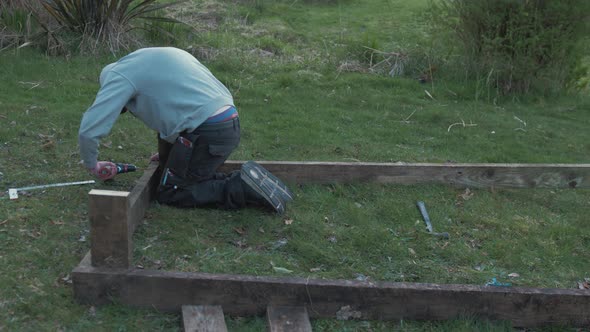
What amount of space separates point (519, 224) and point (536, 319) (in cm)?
149

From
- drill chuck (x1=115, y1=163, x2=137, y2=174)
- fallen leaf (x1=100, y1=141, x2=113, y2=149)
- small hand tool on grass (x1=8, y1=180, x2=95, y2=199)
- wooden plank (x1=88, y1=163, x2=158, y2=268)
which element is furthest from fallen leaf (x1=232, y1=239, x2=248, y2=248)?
fallen leaf (x1=100, y1=141, x2=113, y2=149)

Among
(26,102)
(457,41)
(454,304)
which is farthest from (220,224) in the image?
(457,41)

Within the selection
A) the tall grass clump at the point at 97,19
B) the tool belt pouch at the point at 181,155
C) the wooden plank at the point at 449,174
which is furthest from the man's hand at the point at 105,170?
the tall grass clump at the point at 97,19

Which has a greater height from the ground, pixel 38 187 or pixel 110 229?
pixel 110 229

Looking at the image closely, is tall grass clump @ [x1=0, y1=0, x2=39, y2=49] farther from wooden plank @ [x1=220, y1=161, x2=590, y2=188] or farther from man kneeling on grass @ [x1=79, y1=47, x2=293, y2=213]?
wooden plank @ [x1=220, y1=161, x2=590, y2=188]

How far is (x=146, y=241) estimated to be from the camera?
171 inches

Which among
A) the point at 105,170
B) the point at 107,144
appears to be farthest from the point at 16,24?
the point at 105,170

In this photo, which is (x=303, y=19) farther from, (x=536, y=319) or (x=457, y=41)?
(x=536, y=319)

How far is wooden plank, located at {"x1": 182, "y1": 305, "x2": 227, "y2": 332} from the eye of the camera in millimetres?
3395

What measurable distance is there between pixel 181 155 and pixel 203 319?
1.47 meters

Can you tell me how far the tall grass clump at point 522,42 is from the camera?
861 cm

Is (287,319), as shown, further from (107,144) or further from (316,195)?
(107,144)

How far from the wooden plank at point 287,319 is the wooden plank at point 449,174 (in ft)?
6.35

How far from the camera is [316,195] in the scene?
17.2ft
